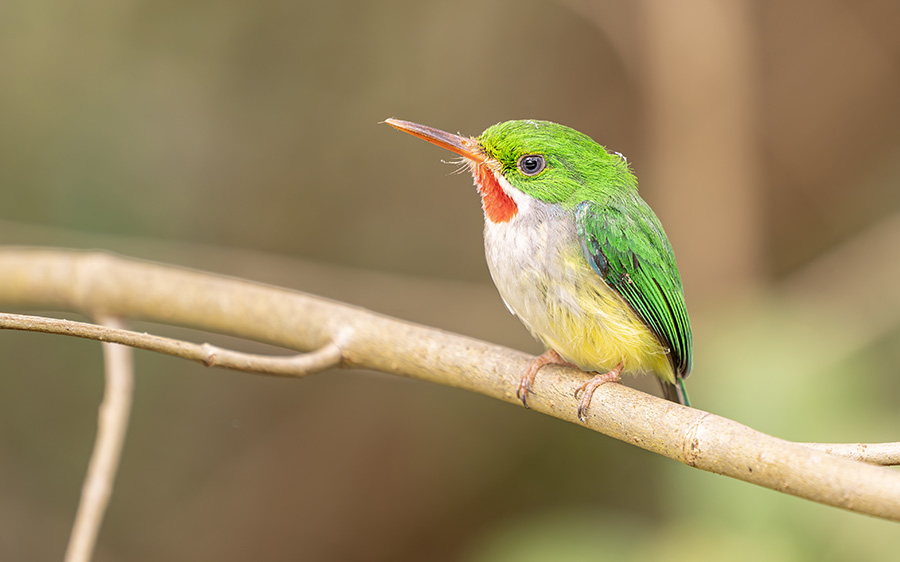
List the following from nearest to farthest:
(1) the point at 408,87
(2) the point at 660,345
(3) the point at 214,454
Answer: (2) the point at 660,345 < (3) the point at 214,454 < (1) the point at 408,87

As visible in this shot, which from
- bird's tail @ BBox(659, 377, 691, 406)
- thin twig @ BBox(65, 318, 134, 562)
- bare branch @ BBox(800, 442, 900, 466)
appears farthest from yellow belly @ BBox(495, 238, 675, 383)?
thin twig @ BBox(65, 318, 134, 562)

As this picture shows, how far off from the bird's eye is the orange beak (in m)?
0.09

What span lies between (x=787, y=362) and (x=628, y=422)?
4.16 feet

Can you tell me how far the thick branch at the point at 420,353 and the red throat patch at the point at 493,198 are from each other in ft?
1.02

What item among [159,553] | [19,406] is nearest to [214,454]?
[159,553]

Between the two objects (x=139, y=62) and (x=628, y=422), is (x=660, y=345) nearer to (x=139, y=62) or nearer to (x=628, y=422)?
(x=628, y=422)

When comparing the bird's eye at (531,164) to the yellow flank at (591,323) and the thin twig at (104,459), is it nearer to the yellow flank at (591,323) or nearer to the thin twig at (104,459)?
the yellow flank at (591,323)

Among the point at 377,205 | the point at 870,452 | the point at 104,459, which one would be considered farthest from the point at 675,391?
the point at 377,205

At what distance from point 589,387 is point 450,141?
643mm

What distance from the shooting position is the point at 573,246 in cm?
192

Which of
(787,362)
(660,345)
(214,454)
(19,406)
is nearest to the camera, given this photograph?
(660,345)

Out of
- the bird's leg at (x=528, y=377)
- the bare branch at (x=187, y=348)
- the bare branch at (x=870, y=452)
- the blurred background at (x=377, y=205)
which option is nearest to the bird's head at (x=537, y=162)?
the bird's leg at (x=528, y=377)

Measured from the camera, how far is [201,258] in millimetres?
3936

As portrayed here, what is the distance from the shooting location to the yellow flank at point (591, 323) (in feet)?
6.36
